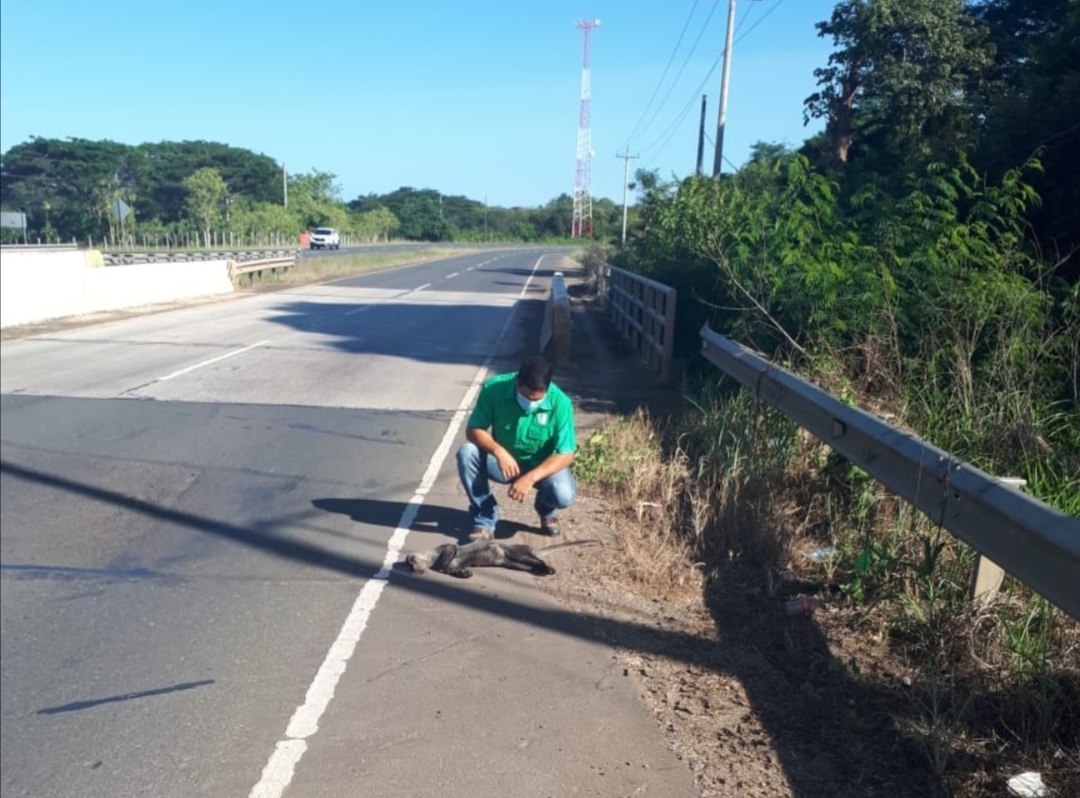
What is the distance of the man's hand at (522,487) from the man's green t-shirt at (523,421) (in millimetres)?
297

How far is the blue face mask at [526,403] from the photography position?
21.0ft

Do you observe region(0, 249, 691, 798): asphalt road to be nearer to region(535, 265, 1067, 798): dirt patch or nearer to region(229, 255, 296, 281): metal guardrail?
region(535, 265, 1067, 798): dirt patch

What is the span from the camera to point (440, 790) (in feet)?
12.5

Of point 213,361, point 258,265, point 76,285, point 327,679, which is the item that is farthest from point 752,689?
point 258,265

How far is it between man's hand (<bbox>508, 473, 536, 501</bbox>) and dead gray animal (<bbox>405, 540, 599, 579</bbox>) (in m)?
0.34

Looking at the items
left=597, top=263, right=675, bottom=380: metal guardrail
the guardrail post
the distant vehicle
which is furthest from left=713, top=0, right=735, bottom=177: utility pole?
the distant vehicle

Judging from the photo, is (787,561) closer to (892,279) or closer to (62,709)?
(892,279)

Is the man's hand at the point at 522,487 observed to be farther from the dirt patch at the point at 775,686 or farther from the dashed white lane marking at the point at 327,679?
the dashed white lane marking at the point at 327,679

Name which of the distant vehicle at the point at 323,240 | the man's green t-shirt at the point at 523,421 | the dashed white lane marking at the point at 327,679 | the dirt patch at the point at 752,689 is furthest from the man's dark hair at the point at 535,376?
the distant vehicle at the point at 323,240

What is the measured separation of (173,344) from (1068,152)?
14.1 m

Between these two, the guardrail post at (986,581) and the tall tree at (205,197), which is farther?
the tall tree at (205,197)

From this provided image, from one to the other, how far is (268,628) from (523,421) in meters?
1.93

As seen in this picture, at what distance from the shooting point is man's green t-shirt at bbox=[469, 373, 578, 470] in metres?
6.48

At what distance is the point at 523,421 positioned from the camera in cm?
648
